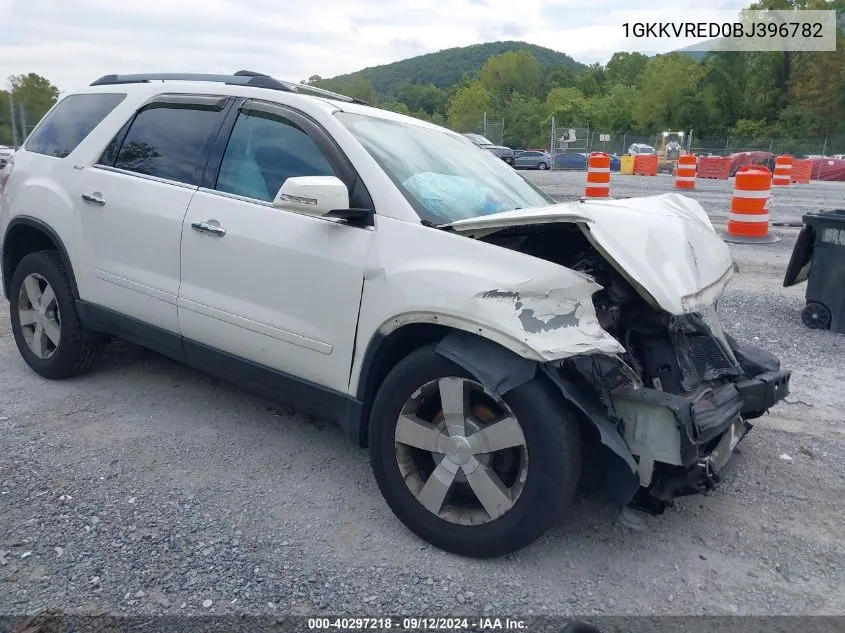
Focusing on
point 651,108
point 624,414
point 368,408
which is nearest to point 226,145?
point 368,408

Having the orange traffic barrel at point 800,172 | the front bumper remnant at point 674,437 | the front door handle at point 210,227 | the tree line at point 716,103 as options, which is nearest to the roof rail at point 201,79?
the front door handle at point 210,227

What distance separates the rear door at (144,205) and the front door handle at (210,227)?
152 millimetres

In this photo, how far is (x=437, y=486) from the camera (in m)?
2.80

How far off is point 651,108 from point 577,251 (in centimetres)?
7924

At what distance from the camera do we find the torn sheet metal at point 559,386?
2566mm

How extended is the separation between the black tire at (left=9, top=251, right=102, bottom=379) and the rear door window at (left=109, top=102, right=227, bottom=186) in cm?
80

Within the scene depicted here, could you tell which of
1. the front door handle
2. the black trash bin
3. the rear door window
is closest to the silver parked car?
the black trash bin

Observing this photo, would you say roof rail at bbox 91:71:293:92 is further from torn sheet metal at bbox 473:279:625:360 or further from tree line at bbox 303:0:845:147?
tree line at bbox 303:0:845:147

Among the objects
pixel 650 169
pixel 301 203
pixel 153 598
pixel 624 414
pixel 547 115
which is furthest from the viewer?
pixel 547 115

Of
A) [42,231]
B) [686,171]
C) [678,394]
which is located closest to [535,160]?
[686,171]

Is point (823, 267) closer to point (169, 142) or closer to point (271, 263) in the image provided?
point (271, 263)

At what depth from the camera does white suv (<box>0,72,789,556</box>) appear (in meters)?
2.63

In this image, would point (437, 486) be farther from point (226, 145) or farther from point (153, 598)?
point (226, 145)

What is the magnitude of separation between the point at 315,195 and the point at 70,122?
101 inches
